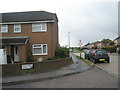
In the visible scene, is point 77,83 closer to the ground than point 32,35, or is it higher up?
closer to the ground

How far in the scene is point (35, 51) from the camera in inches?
616

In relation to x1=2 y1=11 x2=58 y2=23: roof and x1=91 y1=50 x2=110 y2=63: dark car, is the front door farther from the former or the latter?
x1=91 y1=50 x2=110 y2=63: dark car

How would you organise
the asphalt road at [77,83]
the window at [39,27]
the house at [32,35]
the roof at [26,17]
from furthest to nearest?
the roof at [26,17] < the window at [39,27] < the house at [32,35] < the asphalt road at [77,83]

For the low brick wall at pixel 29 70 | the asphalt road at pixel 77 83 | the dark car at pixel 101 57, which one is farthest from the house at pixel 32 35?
the asphalt road at pixel 77 83

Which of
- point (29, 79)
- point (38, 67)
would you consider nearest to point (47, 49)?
point (38, 67)

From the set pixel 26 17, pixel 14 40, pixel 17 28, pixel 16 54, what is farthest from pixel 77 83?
pixel 26 17

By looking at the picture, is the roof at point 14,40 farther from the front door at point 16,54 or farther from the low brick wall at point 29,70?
the low brick wall at point 29,70

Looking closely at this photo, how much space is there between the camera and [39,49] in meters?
15.7

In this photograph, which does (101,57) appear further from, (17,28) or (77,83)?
(17,28)

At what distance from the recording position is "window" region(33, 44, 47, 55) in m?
15.5

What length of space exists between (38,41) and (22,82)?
8.87 metres

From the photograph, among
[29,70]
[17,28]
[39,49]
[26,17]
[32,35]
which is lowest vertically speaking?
[29,70]

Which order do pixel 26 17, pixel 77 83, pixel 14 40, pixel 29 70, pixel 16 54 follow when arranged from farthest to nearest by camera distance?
pixel 26 17 < pixel 16 54 < pixel 14 40 < pixel 29 70 < pixel 77 83

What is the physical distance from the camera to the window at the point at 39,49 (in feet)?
50.9
